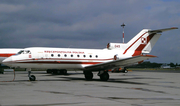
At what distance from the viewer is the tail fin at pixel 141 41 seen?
24.6m

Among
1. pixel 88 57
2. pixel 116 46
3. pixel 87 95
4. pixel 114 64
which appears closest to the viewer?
pixel 87 95

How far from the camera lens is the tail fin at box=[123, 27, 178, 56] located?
80.6 feet

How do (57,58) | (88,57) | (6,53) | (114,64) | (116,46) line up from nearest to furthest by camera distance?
(114,64) → (57,58) → (88,57) → (116,46) → (6,53)

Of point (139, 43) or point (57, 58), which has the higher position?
point (139, 43)

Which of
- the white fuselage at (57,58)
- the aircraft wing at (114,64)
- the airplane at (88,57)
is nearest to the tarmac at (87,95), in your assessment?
Result: the aircraft wing at (114,64)

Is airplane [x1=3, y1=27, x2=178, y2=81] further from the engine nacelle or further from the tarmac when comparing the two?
the tarmac

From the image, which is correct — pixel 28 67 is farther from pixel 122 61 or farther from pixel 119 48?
pixel 119 48

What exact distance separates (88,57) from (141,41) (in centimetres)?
669

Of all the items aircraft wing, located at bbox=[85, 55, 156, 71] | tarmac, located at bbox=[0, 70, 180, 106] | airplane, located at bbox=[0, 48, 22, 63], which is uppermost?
airplane, located at bbox=[0, 48, 22, 63]

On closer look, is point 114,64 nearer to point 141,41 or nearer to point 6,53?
point 141,41

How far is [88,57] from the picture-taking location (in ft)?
73.2

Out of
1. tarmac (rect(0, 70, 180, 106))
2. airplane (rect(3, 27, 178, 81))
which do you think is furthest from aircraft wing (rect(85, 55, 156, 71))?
tarmac (rect(0, 70, 180, 106))

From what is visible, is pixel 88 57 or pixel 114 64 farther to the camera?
pixel 88 57

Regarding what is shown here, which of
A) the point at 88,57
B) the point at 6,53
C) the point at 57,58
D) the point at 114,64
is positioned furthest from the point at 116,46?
the point at 6,53
